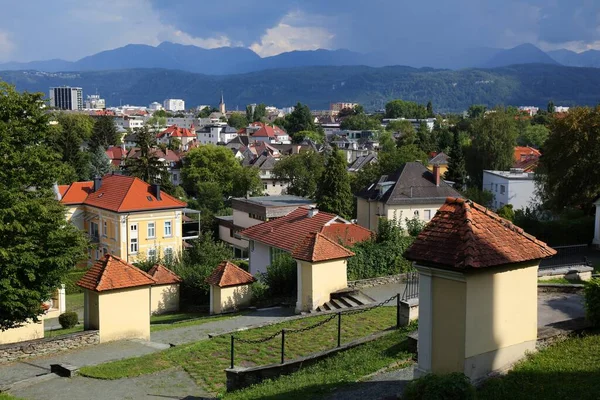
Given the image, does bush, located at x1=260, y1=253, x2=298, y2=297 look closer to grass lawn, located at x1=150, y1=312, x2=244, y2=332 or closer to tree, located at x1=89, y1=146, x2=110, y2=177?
grass lawn, located at x1=150, y1=312, x2=244, y2=332

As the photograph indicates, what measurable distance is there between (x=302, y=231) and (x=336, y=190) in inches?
1142

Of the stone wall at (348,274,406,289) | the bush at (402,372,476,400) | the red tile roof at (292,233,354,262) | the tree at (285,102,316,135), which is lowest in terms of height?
the stone wall at (348,274,406,289)

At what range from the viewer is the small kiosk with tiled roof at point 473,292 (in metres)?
10.2

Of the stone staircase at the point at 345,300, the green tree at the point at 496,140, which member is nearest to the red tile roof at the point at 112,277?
the stone staircase at the point at 345,300

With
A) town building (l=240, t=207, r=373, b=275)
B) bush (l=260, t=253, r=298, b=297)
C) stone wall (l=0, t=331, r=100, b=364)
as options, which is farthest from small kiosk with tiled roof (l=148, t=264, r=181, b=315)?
stone wall (l=0, t=331, r=100, b=364)

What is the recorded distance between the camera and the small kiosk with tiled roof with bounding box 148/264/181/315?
2827 centimetres

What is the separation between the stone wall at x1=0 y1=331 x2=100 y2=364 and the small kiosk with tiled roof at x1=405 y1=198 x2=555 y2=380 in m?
11.5

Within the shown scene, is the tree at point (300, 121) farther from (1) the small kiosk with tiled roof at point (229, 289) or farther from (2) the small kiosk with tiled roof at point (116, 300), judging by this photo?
(2) the small kiosk with tiled roof at point (116, 300)

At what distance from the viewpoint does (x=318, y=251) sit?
21500mm

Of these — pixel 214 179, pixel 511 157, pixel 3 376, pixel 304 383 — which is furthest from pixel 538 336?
pixel 214 179

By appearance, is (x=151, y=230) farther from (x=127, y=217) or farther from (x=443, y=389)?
(x=443, y=389)

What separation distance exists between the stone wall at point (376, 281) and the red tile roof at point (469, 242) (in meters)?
13.0

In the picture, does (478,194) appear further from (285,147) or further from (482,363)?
(285,147)

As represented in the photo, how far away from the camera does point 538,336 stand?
11641 mm
